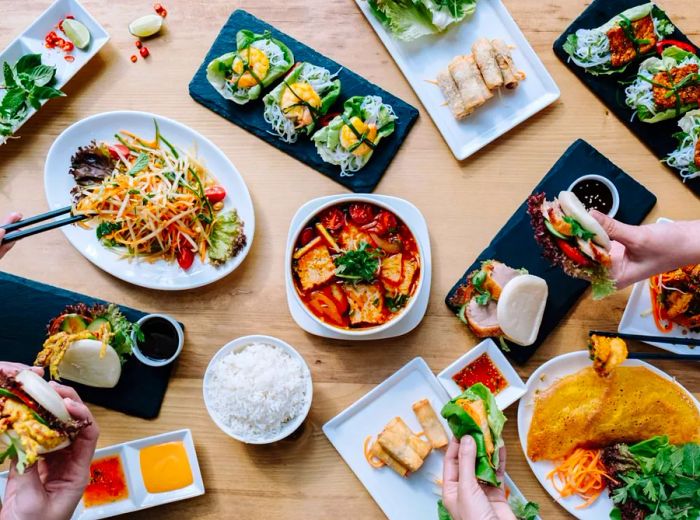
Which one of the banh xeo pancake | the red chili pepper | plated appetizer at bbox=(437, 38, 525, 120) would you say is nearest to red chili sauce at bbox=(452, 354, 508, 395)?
the banh xeo pancake

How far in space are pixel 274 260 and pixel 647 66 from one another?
89.3 inches

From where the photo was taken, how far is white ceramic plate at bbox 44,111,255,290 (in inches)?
134

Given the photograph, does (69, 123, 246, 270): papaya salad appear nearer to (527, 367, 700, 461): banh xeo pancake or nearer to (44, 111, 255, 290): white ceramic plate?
(44, 111, 255, 290): white ceramic plate

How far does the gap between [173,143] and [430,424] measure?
6.60 ft

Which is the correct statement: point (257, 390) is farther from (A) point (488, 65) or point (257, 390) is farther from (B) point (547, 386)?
(A) point (488, 65)

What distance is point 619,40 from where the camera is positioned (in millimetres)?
3496

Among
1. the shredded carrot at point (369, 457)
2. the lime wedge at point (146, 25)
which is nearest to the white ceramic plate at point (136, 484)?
the shredded carrot at point (369, 457)

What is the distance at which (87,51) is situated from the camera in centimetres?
353

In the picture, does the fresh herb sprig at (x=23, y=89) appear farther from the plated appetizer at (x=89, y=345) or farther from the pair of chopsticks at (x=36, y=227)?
the plated appetizer at (x=89, y=345)

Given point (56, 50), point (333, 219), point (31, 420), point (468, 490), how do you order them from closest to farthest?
point (31, 420) → point (468, 490) → point (333, 219) → point (56, 50)

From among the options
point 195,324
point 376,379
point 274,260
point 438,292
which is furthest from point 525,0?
point 195,324

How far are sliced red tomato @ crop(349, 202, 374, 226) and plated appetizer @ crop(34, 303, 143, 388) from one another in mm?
1258

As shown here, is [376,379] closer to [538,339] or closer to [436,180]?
[538,339]

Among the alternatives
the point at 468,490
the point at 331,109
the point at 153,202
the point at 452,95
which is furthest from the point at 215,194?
the point at 468,490
